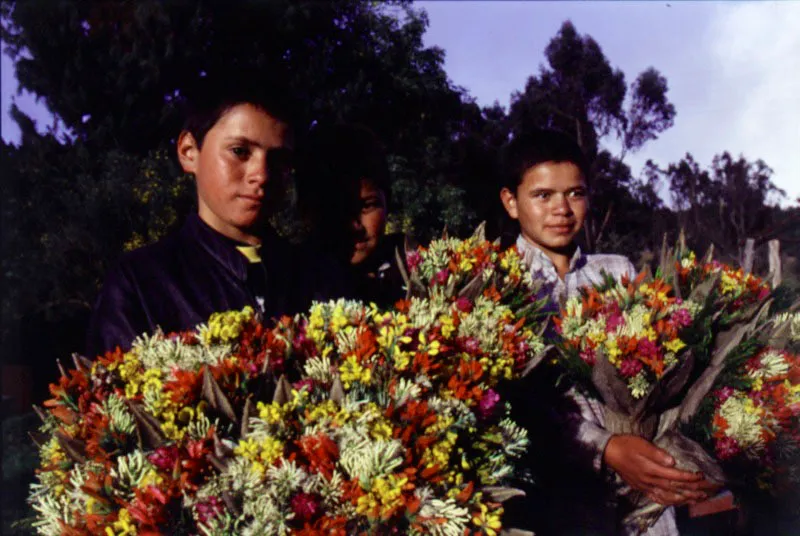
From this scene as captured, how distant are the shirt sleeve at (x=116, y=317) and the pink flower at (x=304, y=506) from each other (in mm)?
888

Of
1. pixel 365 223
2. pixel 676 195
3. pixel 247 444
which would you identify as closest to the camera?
pixel 247 444

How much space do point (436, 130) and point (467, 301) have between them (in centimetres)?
1128

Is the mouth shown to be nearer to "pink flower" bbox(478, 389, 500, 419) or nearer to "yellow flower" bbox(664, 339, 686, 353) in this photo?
"yellow flower" bbox(664, 339, 686, 353)

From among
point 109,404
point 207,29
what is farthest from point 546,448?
point 207,29

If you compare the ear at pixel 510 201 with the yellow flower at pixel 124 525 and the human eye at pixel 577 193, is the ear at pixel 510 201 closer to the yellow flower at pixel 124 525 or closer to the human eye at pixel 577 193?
the human eye at pixel 577 193

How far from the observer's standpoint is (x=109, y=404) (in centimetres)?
151

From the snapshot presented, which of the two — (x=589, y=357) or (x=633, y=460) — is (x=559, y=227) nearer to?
(x=589, y=357)

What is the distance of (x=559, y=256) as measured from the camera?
3.36m

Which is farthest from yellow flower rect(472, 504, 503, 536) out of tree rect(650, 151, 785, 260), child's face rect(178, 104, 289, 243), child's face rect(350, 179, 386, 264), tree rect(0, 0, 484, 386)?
tree rect(0, 0, 484, 386)

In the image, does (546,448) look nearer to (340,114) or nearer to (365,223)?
(365,223)

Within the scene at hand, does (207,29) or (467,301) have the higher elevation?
(207,29)

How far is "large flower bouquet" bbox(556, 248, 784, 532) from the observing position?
2076mm

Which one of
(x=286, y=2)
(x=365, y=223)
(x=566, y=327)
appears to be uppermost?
(x=286, y=2)

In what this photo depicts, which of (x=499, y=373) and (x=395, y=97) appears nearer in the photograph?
(x=499, y=373)
